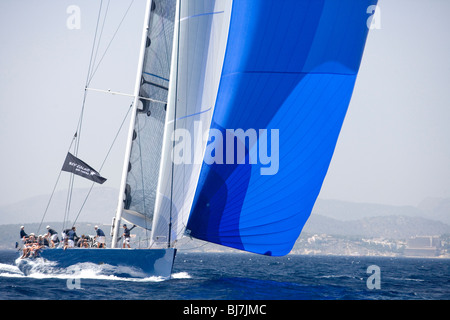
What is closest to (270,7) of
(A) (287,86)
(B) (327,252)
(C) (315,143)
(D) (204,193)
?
(A) (287,86)

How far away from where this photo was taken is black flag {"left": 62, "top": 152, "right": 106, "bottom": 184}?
1712cm

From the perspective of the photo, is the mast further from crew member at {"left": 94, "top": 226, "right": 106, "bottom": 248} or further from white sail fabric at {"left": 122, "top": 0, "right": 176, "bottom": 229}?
crew member at {"left": 94, "top": 226, "right": 106, "bottom": 248}

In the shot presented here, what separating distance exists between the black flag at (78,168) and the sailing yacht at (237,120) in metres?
0.94

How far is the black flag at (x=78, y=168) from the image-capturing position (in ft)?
56.2

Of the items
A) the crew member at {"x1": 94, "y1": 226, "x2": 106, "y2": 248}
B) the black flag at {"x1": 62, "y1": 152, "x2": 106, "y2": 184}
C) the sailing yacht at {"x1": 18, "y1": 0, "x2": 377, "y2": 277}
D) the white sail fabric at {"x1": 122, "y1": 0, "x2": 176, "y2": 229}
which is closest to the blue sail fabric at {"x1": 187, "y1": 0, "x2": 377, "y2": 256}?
the sailing yacht at {"x1": 18, "y1": 0, "x2": 377, "y2": 277}

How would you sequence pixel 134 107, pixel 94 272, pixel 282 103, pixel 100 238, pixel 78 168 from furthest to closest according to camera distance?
1. pixel 100 238
2. pixel 78 168
3. pixel 134 107
4. pixel 94 272
5. pixel 282 103

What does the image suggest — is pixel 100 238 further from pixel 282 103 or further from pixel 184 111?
pixel 282 103

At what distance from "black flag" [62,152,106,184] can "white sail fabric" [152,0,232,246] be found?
6.63 ft

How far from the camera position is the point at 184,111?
16.5 meters

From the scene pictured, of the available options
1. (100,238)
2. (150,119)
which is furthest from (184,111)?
(100,238)

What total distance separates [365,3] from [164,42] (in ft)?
19.4

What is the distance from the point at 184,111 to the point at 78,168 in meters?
3.46

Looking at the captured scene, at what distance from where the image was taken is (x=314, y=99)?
47.8 feet

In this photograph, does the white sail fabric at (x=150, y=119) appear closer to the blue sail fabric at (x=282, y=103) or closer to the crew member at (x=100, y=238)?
the crew member at (x=100, y=238)
